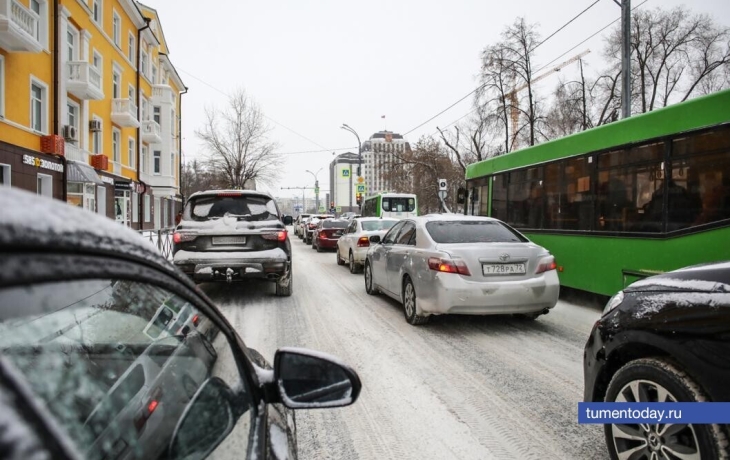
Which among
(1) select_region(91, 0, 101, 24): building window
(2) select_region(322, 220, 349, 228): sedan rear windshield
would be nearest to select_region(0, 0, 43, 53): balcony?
(1) select_region(91, 0, 101, 24): building window

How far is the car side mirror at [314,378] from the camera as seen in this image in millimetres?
1476

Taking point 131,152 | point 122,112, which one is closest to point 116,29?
point 122,112

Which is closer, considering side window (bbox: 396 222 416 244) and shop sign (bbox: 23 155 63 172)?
side window (bbox: 396 222 416 244)

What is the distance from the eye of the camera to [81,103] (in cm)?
2234

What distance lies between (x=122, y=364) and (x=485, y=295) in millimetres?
5097

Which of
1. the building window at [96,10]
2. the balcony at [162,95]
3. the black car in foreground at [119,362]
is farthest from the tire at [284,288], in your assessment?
the balcony at [162,95]

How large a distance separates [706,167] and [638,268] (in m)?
1.66

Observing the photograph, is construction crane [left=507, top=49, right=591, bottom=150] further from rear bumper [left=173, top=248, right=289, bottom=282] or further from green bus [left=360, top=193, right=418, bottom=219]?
rear bumper [left=173, top=248, right=289, bottom=282]

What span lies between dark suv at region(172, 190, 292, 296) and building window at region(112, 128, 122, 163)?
2226 cm

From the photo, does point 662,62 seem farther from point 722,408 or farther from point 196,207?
point 722,408

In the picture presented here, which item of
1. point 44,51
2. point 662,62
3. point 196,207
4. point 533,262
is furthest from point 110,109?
point 662,62

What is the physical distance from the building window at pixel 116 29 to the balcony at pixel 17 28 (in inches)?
416

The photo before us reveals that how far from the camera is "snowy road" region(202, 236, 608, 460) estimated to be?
10.1ft

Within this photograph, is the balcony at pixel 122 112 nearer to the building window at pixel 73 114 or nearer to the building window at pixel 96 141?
the building window at pixel 96 141
